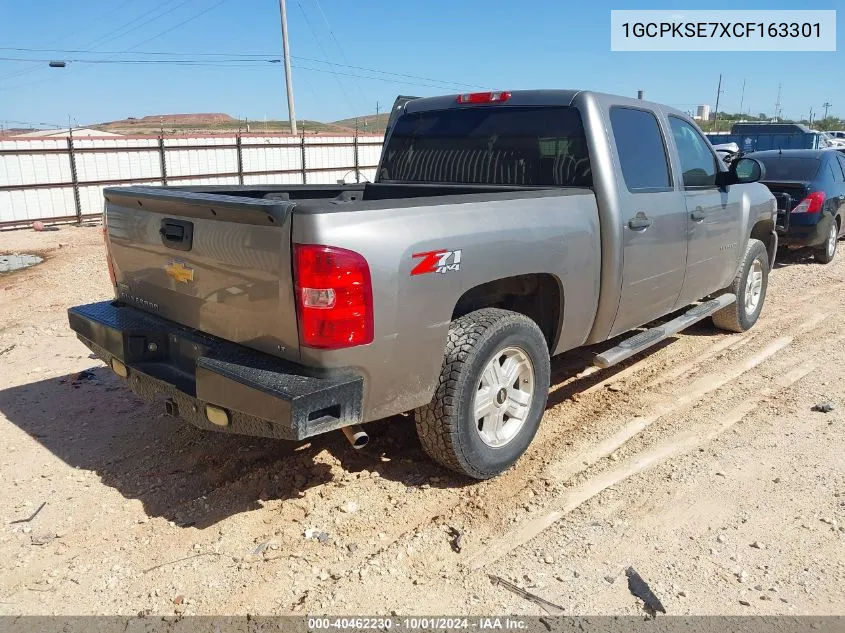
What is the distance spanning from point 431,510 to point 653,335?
7.11 ft

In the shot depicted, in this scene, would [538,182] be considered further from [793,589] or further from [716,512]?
[793,589]

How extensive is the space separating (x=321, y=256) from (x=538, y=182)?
2.04 meters

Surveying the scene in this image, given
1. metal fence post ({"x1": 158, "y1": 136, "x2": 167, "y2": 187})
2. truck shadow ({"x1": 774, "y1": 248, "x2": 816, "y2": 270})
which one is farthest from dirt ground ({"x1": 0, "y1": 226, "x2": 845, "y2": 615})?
metal fence post ({"x1": 158, "y1": 136, "x2": 167, "y2": 187})

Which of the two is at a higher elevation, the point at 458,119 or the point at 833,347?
the point at 458,119

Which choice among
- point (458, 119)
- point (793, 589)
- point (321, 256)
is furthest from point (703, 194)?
point (321, 256)

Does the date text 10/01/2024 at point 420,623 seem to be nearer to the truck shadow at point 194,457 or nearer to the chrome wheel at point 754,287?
the truck shadow at point 194,457

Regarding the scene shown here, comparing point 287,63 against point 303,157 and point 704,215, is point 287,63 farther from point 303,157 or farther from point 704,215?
point 704,215

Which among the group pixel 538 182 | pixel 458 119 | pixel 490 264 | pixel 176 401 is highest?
pixel 458 119

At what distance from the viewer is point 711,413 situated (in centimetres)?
454

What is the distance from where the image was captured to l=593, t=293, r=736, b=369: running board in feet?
13.9

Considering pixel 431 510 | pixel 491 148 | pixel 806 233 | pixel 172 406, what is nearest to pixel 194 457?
pixel 172 406

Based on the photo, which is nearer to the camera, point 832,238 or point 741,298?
point 741,298

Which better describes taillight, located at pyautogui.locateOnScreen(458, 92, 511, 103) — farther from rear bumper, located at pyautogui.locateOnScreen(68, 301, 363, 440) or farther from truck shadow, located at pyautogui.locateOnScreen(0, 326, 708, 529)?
rear bumper, located at pyautogui.locateOnScreen(68, 301, 363, 440)

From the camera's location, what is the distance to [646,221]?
166 inches
